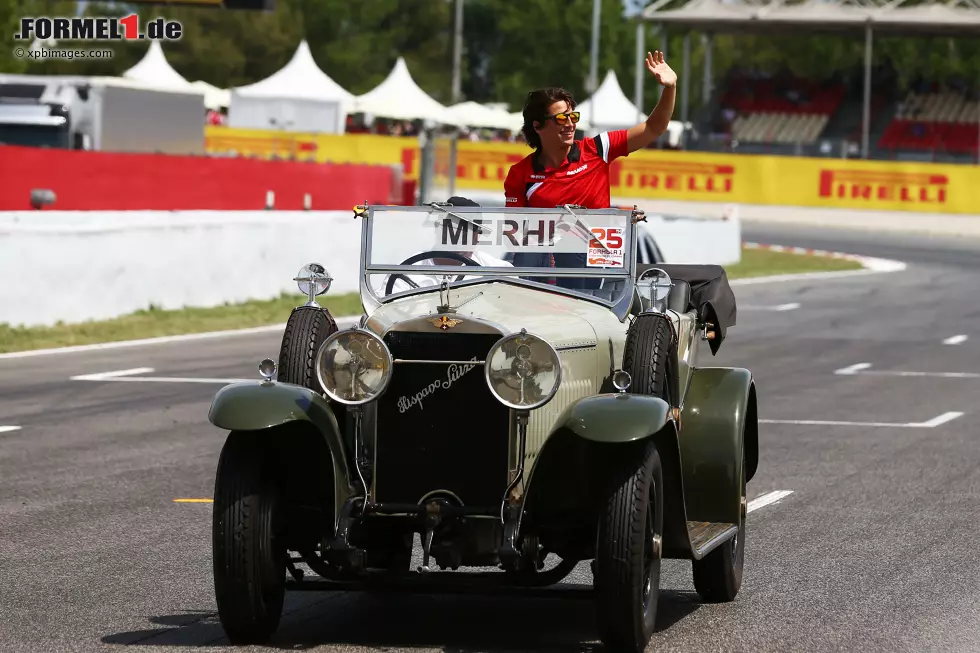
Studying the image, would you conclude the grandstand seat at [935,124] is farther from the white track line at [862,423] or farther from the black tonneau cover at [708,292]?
the black tonneau cover at [708,292]

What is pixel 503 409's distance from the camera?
20.8 ft

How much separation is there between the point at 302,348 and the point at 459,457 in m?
0.85

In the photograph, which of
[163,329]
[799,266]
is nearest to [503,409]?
[163,329]

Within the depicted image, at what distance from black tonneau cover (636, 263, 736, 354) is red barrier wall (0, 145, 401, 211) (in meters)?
18.9

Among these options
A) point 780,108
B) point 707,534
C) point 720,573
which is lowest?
point 720,573

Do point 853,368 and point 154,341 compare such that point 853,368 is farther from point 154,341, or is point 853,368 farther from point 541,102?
point 541,102

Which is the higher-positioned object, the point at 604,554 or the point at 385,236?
the point at 385,236

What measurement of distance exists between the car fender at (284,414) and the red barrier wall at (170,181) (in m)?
19.9

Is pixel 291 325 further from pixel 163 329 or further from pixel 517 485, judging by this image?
pixel 163 329

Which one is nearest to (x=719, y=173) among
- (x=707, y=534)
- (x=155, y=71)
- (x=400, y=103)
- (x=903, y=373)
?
(x=400, y=103)

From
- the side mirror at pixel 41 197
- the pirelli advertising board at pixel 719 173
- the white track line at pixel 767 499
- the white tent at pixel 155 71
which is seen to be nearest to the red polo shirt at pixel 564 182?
the white track line at pixel 767 499

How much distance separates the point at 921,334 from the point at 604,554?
59.1 ft

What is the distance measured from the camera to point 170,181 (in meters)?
28.6

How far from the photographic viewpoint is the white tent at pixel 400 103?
192 feet
